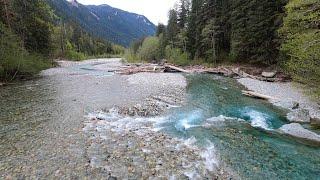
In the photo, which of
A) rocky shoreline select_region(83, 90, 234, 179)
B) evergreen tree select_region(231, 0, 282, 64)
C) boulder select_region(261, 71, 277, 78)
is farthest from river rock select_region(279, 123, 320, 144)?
evergreen tree select_region(231, 0, 282, 64)

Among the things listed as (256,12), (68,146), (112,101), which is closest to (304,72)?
(112,101)

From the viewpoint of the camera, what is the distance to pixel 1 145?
11422 mm

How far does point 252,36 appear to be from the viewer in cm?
4266

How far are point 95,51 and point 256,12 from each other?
129484 millimetres

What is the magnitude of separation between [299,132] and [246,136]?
278cm

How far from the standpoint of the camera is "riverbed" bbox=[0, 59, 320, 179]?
955cm

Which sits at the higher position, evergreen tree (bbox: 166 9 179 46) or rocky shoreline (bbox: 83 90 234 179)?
evergreen tree (bbox: 166 9 179 46)

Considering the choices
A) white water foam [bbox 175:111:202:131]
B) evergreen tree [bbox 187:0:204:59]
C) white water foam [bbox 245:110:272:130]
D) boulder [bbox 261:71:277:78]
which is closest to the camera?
white water foam [bbox 175:111:202:131]

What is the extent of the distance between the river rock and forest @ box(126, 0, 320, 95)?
411 centimetres

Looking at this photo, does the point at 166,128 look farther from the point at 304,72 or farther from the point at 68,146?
the point at 304,72

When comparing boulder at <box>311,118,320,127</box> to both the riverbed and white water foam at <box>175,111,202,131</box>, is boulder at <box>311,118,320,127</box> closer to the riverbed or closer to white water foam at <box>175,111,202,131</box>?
the riverbed

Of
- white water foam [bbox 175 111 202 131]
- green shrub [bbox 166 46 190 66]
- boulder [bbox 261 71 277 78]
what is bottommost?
white water foam [bbox 175 111 202 131]

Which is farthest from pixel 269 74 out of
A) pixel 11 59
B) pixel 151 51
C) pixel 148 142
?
pixel 151 51

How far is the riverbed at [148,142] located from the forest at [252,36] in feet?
14.6
